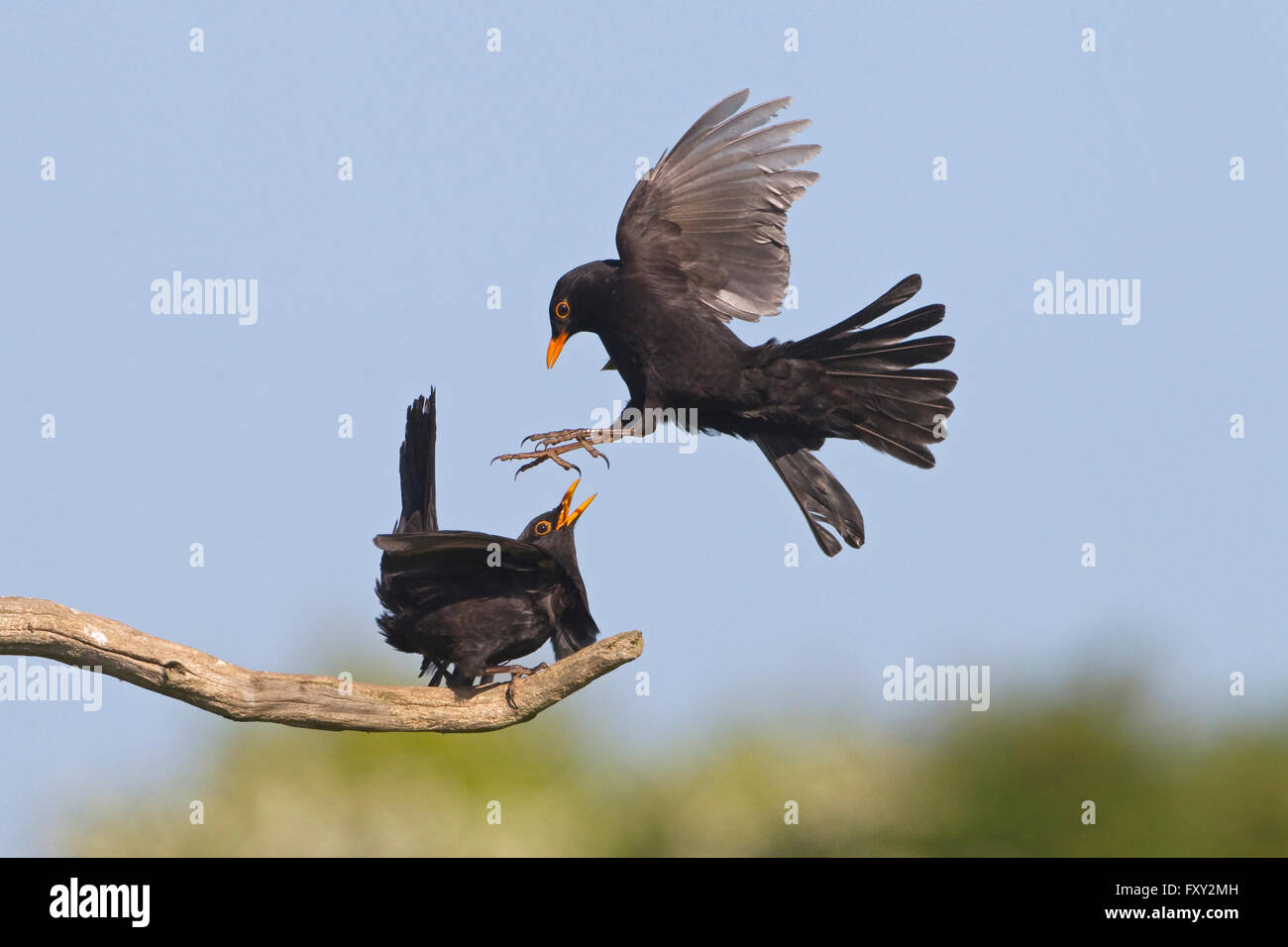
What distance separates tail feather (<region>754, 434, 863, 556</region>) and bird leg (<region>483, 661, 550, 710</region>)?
6.24 feet

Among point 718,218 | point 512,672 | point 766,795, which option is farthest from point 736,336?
point 766,795

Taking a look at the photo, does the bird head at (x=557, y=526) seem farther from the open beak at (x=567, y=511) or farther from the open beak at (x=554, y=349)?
the open beak at (x=554, y=349)

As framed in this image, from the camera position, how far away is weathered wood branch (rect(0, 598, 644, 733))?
589cm

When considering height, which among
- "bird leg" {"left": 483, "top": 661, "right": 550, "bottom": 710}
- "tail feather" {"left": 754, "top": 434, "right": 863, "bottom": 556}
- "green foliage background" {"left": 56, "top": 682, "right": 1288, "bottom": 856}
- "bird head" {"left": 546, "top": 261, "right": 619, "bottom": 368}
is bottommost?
"green foliage background" {"left": 56, "top": 682, "right": 1288, "bottom": 856}

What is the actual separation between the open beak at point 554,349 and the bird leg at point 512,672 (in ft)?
5.94

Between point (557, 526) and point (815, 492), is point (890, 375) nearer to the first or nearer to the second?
point (815, 492)

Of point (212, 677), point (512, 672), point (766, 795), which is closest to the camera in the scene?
point (212, 677)

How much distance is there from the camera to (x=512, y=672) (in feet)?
20.9

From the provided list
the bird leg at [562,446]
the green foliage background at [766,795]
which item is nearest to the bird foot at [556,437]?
the bird leg at [562,446]

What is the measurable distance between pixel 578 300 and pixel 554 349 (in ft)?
0.92

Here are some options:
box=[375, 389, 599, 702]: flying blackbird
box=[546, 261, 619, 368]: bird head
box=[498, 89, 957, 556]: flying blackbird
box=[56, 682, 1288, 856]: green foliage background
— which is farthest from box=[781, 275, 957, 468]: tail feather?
box=[56, 682, 1288, 856]: green foliage background

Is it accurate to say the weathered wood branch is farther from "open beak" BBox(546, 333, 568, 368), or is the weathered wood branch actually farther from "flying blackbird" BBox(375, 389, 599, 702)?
"open beak" BBox(546, 333, 568, 368)
